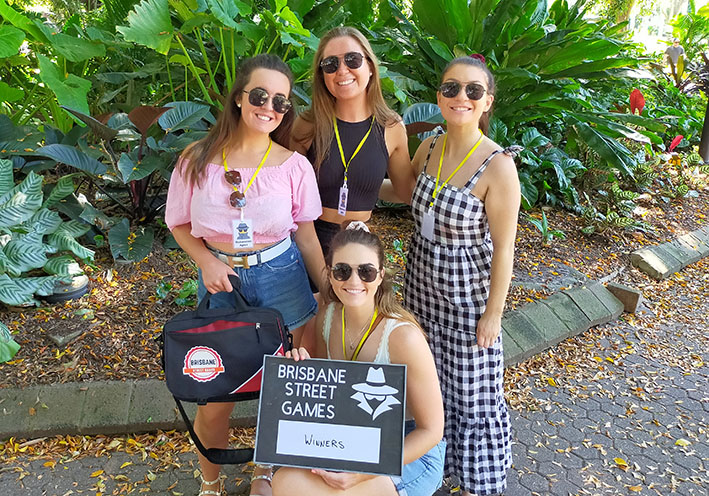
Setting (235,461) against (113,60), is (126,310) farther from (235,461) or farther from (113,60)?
(113,60)

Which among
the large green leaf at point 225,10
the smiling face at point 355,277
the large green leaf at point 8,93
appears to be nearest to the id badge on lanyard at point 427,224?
the smiling face at point 355,277

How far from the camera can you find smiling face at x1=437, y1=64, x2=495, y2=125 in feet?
5.82

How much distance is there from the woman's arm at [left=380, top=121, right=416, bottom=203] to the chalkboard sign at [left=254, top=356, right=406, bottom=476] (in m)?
0.84

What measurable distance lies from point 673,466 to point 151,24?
328 centimetres

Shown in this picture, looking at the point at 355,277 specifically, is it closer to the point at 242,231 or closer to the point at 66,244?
the point at 242,231

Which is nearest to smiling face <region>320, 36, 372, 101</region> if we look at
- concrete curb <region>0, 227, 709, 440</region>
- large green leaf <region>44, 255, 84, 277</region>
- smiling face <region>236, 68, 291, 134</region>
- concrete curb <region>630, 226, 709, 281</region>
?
smiling face <region>236, 68, 291, 134</region>

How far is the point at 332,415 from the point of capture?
5.09ft

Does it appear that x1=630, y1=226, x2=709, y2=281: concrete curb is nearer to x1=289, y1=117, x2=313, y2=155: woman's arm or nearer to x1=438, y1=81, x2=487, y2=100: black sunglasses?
x1=438, y1=81, x2=487, y2=100: black sunglasses

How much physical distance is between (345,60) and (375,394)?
111cm

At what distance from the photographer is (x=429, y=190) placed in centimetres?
190

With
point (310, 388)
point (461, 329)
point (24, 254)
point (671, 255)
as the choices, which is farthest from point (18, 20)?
point (671, 255)

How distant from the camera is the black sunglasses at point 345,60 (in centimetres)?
186

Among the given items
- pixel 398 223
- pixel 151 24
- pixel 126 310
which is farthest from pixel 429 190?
pixel 398 223

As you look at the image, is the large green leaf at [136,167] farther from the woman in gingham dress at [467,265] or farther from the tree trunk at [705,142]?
the tree trunk at [705,142]
